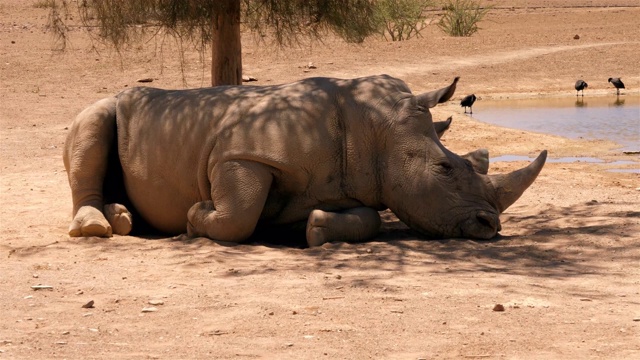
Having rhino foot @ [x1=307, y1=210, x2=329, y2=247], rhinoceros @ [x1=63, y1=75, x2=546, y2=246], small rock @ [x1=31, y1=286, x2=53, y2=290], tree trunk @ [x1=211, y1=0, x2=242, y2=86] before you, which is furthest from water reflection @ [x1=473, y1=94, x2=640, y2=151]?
small rock @ [x1=31, y1=286, x2=53, y2=290]

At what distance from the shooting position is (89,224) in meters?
8.88

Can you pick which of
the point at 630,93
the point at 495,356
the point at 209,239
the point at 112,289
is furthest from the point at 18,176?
the point at 630,93

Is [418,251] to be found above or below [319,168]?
below

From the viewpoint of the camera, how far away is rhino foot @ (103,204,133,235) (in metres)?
9.13

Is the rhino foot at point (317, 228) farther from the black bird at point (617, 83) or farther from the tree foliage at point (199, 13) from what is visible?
the black bird at point (617, 83)

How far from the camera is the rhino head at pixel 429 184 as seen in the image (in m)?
8.64

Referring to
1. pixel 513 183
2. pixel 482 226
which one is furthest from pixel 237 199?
pixel 513 183

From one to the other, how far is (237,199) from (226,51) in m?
4.20

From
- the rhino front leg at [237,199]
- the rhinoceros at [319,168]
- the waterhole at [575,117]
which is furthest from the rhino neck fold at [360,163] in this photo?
the waterhole at [575,117]

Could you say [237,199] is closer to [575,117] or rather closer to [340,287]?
[340,287]

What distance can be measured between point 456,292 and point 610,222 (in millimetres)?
2836

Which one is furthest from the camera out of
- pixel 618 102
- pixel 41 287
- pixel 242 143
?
pixel 618 102

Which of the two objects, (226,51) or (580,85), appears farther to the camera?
(580,85)

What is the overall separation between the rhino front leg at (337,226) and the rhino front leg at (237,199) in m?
0.42
